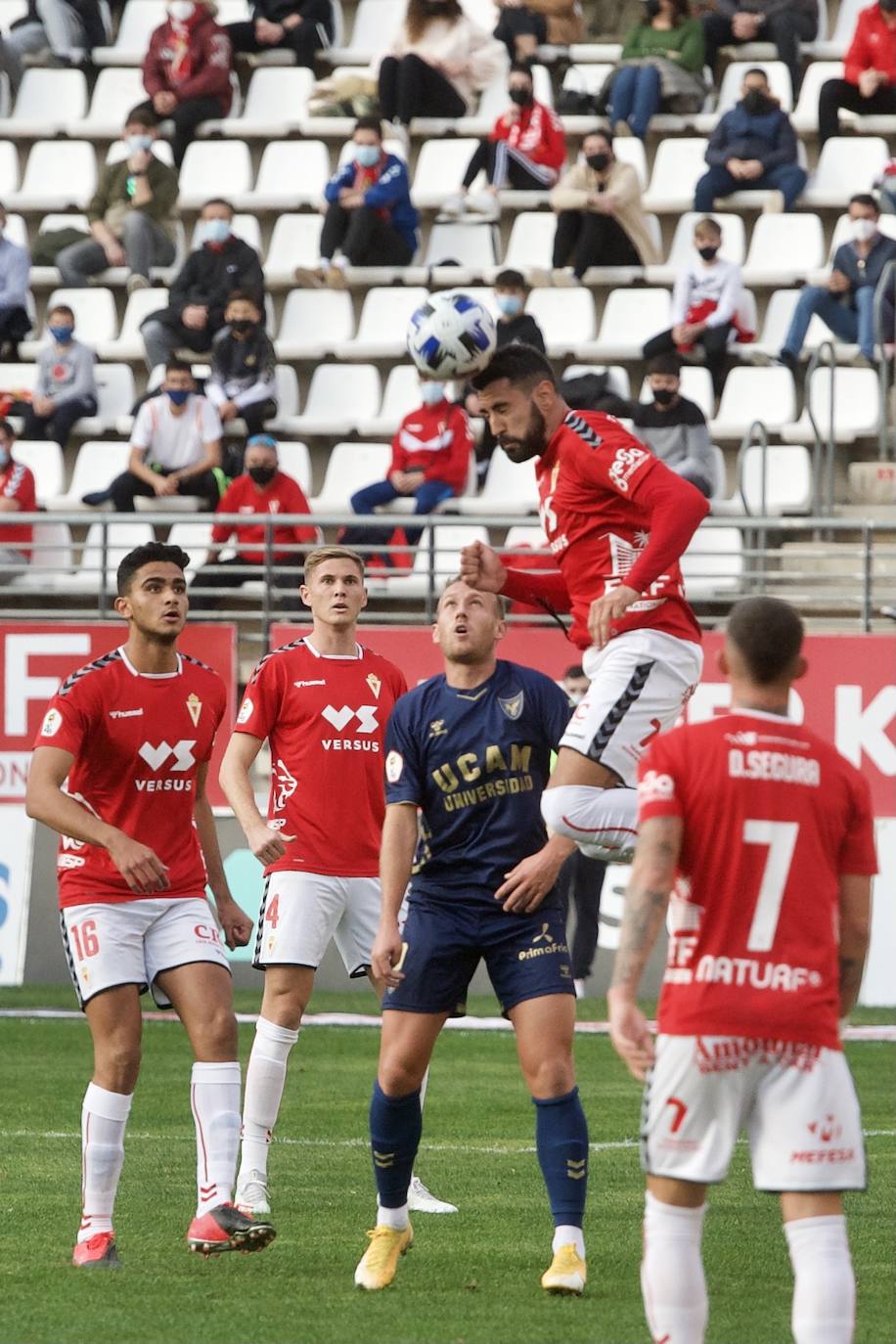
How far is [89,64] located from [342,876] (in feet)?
57.6

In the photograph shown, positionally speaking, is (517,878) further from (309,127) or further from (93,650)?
(309,127)

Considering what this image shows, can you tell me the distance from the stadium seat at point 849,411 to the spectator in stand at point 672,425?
125 cm

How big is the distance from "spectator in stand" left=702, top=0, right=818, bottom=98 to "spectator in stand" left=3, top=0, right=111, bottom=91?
6.99 m

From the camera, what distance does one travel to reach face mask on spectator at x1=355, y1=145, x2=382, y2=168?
2006 centimetres

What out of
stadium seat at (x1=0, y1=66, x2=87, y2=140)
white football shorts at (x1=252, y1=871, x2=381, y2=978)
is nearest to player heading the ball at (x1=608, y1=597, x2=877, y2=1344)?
white football shorts at (x1=252, y1=871, x2=381, y2=978)

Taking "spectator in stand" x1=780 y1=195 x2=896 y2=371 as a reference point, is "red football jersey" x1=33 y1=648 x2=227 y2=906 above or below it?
below

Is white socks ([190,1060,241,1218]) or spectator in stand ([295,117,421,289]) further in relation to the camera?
spectator in stand ([295,117,421,289])

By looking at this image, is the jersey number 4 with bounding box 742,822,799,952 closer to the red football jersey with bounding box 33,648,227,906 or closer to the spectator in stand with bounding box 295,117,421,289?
the red football jersey with bounding box 33,648,227,906

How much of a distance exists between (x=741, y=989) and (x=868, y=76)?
54.5 feet

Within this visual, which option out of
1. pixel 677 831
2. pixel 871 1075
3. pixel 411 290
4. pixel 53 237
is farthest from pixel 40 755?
pixel 53 237

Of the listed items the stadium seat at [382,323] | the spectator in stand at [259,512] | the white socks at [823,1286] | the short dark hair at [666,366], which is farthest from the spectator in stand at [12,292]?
the white socks at [823,1286]

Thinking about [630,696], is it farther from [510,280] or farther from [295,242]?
[295,242]

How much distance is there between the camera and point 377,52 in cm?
2322

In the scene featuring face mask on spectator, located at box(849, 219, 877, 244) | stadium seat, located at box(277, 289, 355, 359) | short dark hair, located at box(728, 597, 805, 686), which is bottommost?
short dark hair, located at box(728, 597, 805, 686)
